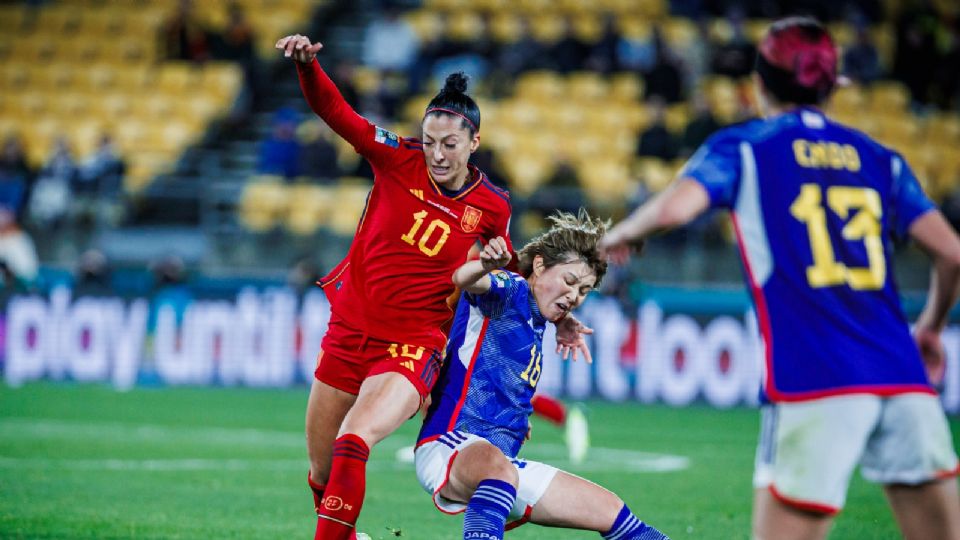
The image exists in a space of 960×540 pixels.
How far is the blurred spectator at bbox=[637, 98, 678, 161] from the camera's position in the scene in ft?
65.3

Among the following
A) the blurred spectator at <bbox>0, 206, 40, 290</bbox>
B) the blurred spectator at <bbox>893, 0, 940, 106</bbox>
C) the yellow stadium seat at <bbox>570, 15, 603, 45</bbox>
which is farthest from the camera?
the yellow stadium seat at <bbox>570, 15, 603, 45</bbox>

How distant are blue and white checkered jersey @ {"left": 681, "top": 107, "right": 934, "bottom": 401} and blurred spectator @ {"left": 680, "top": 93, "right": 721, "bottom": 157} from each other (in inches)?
612

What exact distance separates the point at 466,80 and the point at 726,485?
4.92 metres

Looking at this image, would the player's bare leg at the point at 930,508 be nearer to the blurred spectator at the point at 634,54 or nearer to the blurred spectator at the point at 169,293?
the blurred spectator at the point at 169,293

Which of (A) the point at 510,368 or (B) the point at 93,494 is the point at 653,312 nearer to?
(B) the point at 93,494

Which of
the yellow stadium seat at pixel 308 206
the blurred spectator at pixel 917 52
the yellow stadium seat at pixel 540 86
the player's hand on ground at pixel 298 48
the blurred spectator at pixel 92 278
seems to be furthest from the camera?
the blurred spectator at pixel 917 52

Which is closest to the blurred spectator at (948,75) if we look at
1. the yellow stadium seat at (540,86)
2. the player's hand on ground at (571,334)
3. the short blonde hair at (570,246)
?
the yellow stadium seat at (540,86)

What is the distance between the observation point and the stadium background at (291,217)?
403 inches

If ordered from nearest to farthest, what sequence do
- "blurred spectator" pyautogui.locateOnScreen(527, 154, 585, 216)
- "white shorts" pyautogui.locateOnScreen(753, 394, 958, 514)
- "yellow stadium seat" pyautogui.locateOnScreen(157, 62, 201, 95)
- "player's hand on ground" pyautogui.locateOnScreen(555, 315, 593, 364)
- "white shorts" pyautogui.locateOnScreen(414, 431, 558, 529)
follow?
"white shorts" pyautogui.locateOnScreen(753, 394, 958, 514) → "white shorts" pyautogui.locateOnScreen(414, 431, 558, 529) → "player's hand on ground" pyautogui.locateOnScreen(555, 315, 593, 364) → "blurred spectator" pyautogui.locateOnScreen(527, 154, 585, 216) → "yellow stadium seat" pyautogui.locateOnScreen(157, 62, 201, 95)

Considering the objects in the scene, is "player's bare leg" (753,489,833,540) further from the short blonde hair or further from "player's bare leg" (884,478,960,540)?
the short blonde hair

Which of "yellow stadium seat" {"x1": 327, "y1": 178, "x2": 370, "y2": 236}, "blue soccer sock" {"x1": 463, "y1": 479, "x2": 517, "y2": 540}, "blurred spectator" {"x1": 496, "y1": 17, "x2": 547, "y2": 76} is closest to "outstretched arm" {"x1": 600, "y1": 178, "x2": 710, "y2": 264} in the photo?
"blue soccer sock" {"x1": 463, "y1": 479, "x2": 517, "y2": 540}

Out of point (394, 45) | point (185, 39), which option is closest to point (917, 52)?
point (394, 45)

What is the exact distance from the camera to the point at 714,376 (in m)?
16.6

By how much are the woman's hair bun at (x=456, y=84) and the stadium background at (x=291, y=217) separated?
2.69 meters
